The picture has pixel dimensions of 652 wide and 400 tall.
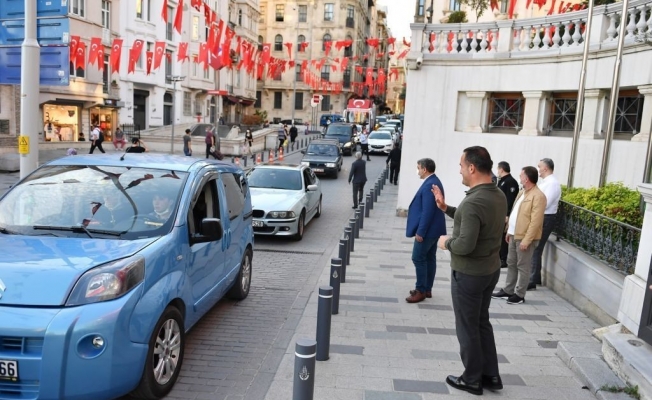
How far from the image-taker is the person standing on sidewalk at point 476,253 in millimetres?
4113

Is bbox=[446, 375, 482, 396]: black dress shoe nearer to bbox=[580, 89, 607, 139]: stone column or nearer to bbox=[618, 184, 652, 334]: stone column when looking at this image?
bbox=[618, 184, 652, 334]: stone column

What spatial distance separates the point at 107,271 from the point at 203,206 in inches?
70.5

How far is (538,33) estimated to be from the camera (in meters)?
12.1

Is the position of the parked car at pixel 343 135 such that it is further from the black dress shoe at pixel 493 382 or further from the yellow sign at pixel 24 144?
the black dress shoe at pixel 493 382

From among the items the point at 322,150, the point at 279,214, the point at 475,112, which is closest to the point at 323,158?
the point at 322,150

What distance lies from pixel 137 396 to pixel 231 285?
2.35 meters

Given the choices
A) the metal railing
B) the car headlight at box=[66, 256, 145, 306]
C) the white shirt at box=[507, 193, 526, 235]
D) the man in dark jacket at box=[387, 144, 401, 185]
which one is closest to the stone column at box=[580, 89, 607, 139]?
the metal railing

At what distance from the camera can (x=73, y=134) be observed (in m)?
31.2

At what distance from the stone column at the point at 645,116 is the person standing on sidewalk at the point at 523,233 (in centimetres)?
379

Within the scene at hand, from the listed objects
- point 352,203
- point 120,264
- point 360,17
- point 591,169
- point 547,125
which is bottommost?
point 352,203

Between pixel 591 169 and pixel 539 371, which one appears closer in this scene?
pixel 539 371

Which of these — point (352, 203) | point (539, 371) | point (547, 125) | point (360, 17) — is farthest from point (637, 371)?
point (360, 17)

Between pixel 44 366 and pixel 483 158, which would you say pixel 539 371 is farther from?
pixel 44 366

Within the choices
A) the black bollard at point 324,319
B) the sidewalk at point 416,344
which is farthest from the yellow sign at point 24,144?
the black bollard at point 324,319
